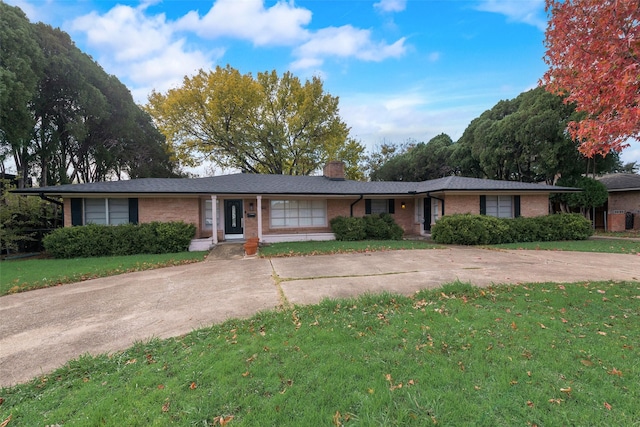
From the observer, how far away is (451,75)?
1224 cm

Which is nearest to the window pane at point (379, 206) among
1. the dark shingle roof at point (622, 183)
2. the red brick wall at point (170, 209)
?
the red brick wall at point (170, 209)

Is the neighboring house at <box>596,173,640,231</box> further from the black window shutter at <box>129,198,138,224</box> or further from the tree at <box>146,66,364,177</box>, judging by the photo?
the black window shutter at <box>129,198,138,224</box>

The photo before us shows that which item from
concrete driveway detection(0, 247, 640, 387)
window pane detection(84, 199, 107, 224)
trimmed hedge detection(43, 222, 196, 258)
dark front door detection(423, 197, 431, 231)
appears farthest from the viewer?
dark front door detection(423, 197, 431, 231)

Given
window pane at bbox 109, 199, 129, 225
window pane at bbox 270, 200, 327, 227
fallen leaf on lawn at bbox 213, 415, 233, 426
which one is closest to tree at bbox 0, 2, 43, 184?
window pane at bbox 109, 199, 129, 225

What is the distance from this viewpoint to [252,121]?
22891 millimetres

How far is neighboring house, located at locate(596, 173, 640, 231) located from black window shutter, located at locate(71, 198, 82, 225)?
1133 inches

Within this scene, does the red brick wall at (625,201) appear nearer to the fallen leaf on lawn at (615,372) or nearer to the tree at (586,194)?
the tree at (586,194)

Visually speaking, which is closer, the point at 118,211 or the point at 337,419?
the point at 337,419

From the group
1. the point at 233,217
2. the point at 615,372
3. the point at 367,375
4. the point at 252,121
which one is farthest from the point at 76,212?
the point at 615,372

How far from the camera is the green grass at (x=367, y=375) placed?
210cm

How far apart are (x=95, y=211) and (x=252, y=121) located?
13984mm

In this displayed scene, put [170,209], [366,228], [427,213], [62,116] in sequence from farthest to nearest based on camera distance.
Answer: [62,116] < [427,213] < [366,228] < [170,209]

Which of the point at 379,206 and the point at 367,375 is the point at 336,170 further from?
the point at 367,375

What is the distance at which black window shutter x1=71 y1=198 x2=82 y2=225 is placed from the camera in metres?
11.4
